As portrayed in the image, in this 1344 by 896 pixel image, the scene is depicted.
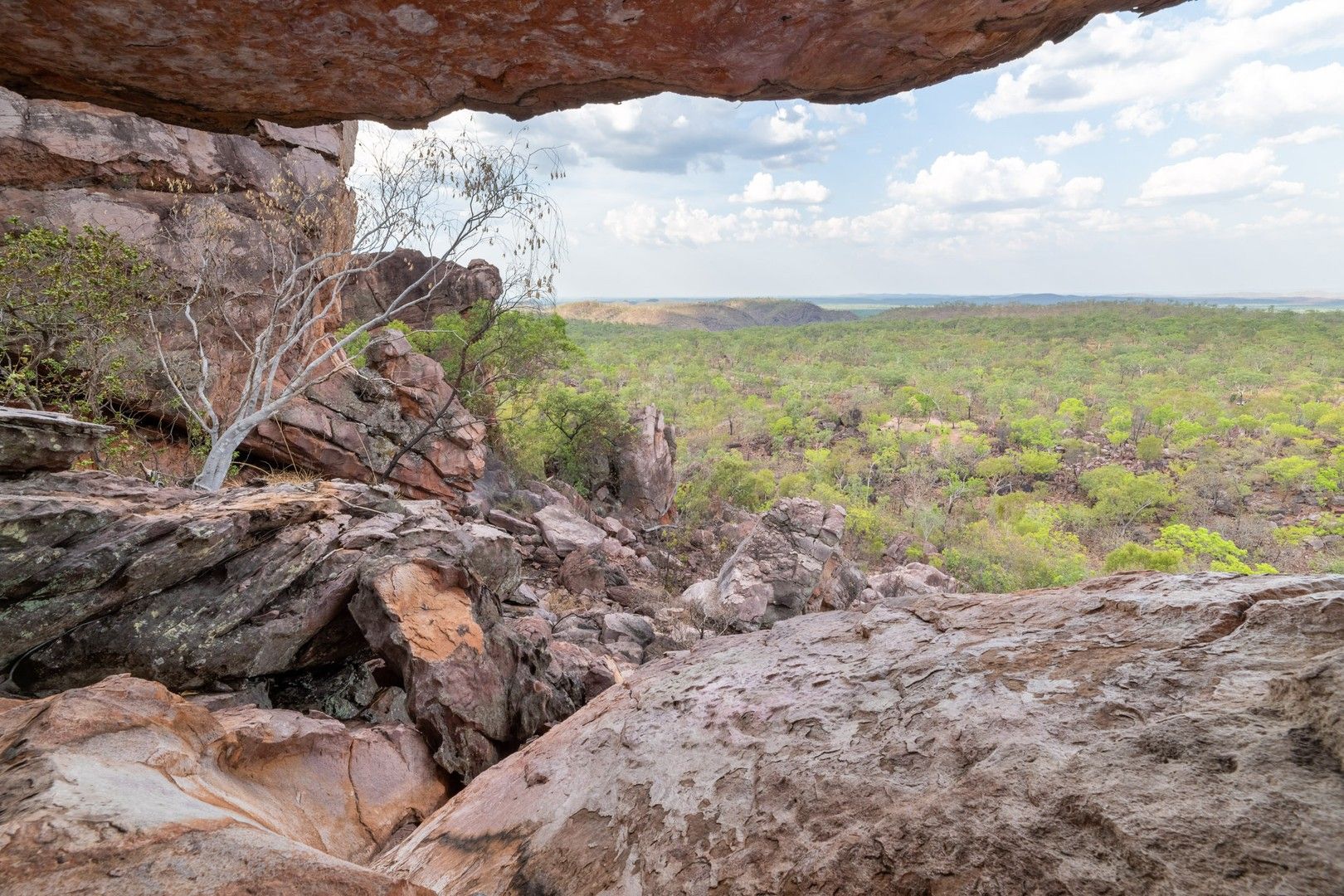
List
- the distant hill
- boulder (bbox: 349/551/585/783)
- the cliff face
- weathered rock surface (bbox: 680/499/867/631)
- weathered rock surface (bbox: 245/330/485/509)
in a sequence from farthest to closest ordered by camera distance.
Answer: the distant hill, weathered rock surface (bbox: 245/330/485/509), weathered rock surface (bbox: 680/499/867/631), the cliff face, boulder (bbox: 349/551/585/783)

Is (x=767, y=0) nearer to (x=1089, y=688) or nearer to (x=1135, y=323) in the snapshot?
(x=1089, y=688)

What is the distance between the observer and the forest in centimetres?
2205

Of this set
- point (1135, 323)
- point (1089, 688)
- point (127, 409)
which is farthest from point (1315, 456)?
point (1135, 323)

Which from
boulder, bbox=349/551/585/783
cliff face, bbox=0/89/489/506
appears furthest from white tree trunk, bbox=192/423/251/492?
boulder, bbox=349/551/585/783

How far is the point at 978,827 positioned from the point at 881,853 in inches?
14.4

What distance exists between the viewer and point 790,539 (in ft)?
38.3

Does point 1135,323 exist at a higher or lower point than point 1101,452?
higher

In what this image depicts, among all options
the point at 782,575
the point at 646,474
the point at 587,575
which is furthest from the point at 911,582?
the point at 587,575

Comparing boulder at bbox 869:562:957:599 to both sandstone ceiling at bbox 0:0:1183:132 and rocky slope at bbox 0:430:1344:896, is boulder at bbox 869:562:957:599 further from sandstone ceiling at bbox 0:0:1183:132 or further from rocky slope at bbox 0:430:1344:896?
sandstone ceiling at bbox 0:0:1183:132

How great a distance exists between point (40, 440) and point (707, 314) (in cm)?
13876

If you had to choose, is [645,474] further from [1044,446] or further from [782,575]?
[1044,446]

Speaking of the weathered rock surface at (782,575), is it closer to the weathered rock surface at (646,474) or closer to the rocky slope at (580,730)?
the rocky slope at (580,730)

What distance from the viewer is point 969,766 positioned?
8.02ft

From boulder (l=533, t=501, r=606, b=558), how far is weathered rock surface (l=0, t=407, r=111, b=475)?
8413 mm
